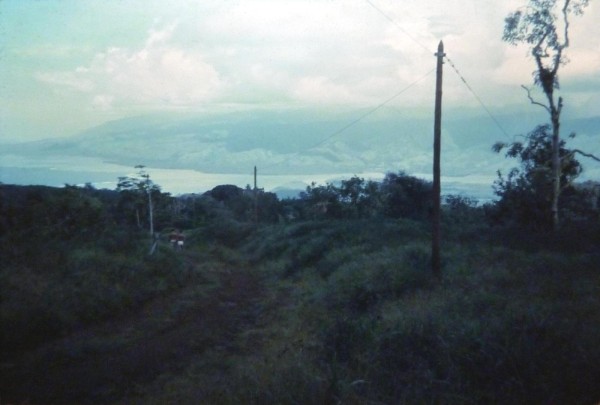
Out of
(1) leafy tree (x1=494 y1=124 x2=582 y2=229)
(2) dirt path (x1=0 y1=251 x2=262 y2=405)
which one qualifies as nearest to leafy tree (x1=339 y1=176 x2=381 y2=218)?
(1) leafy tree (x1=494 y1=124 x2=582 y2=229)

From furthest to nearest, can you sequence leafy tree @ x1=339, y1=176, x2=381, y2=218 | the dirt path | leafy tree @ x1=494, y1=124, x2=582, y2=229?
leafy tree @ x1=339, y1=176, x2=381, y2=218
leafy tree @ x1=494, y1=124, x2=582, y2=229
the dirt path

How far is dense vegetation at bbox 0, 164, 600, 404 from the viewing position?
26.9 feet

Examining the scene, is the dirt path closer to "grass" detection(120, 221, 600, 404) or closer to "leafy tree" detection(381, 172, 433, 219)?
"grass" detection(120, 221, 600, 404)

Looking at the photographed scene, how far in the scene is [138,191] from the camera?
28391 mm

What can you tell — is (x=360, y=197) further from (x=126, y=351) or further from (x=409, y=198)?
(x=126, y=351)

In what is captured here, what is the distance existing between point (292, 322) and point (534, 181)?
706 inches

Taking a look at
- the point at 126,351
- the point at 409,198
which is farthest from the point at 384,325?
the point at 409,198

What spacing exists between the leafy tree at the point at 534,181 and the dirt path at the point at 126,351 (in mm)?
15989

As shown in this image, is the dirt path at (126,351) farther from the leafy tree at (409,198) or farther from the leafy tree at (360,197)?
the leafy tree at (360,197)

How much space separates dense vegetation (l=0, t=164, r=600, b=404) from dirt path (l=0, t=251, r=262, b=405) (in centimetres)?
4

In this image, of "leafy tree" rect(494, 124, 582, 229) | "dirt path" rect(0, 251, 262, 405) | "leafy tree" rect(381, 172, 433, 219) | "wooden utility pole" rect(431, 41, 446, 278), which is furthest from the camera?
"leafy tree" rect(381, 172, 433, 219)

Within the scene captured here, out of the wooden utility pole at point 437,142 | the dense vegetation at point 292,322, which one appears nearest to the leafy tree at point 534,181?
the dense vegetation at point 292,322

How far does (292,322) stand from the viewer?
1555cm

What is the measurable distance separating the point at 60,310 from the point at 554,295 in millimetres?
9087
